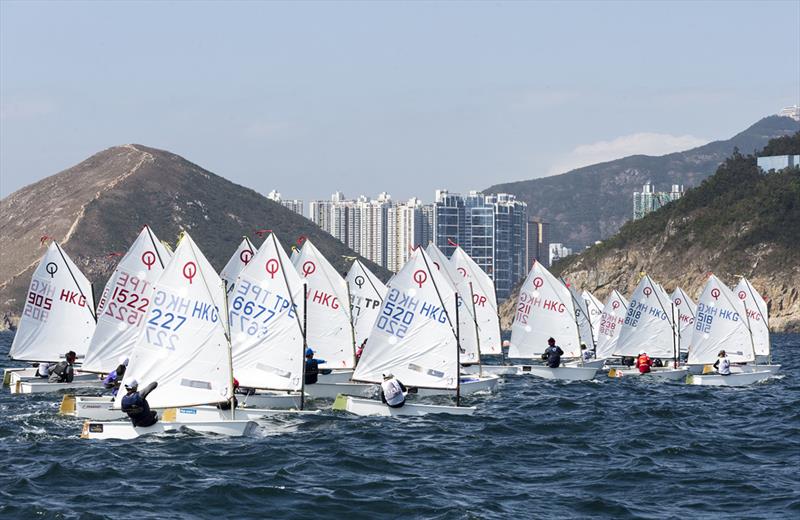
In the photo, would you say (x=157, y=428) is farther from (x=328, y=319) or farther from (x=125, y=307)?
(x=328, y=319)

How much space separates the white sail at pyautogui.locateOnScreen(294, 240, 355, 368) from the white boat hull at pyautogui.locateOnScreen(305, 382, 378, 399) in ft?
13.6

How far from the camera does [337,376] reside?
48.9 metres

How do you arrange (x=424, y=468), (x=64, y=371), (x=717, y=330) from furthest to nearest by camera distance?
1. (x=717, y=330)
2. (x=64, y=371)
3. (x=424, y=468)

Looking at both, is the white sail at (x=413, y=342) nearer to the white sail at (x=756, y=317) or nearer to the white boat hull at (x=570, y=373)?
the white boat hull at (x=570, y=373)

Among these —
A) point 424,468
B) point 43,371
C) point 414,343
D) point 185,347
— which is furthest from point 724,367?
point 43,371

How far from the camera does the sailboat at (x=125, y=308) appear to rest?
4478 centimetres

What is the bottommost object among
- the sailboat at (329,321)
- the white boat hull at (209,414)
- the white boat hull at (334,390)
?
the white boat hull at (209,414)

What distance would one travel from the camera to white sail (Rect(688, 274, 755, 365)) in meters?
59.5

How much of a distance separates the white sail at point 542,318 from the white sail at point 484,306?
3.71 ft

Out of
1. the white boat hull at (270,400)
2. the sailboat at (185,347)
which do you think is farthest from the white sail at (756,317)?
the sailboat at (185,347)

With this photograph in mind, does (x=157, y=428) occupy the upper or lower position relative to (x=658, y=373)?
lower

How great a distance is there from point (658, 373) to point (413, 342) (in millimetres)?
23717

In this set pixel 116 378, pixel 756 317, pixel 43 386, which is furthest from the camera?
pixel 756 317

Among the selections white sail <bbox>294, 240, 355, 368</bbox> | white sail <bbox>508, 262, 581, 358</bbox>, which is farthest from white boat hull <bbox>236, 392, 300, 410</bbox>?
white sail <bbox>508, 262, 581, 358</bbox>
